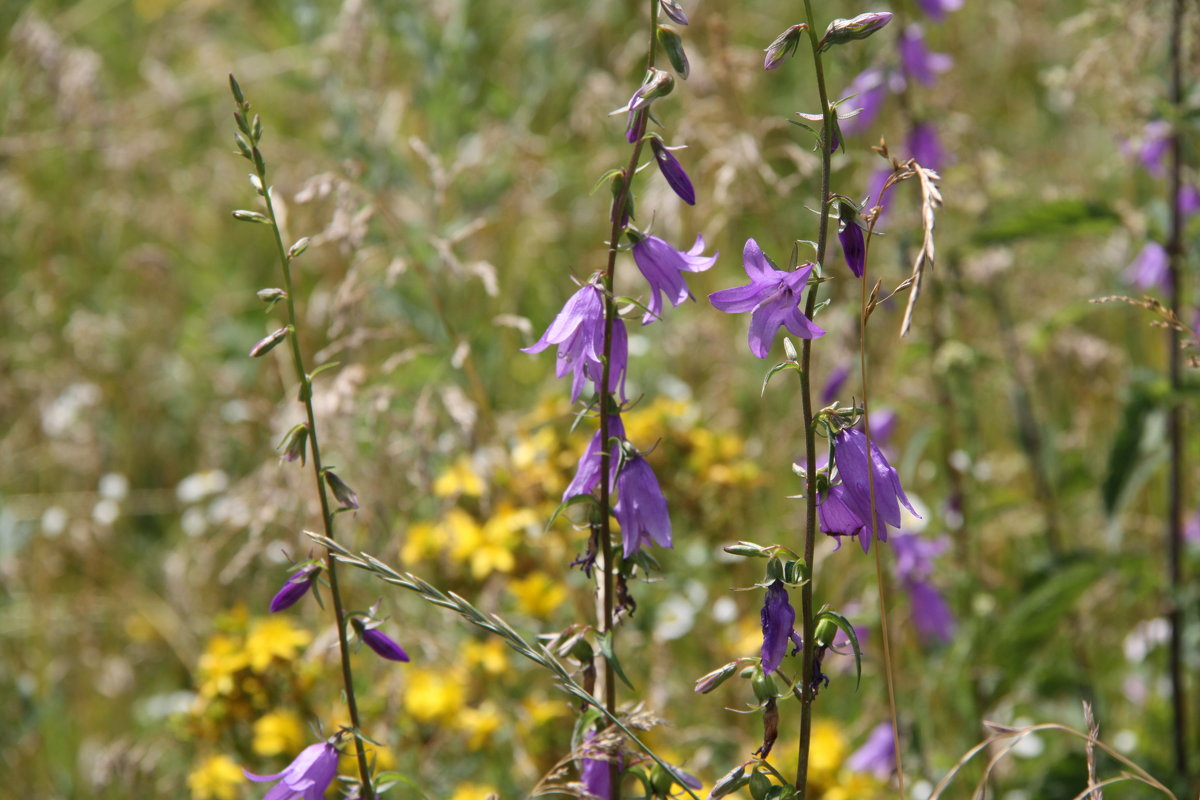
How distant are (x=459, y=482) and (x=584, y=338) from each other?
157cm

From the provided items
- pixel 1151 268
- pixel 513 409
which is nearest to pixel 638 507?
pixel 1151 268

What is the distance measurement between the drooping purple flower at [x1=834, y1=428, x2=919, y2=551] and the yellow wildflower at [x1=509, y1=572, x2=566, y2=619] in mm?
1452

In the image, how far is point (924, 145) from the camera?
286 centimetres

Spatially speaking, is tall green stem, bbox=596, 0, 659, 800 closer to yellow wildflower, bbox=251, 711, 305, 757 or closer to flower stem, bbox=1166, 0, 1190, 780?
yellow wildflower, bbox=251, 711, 305, 757

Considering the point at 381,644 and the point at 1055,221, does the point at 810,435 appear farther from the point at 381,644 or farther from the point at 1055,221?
the point at 1055,221

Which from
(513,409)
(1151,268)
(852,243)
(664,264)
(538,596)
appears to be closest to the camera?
(852,243)

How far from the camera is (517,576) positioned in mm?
2971

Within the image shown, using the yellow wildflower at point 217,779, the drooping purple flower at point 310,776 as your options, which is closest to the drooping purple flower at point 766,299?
the drooping purple flower at point 310,776

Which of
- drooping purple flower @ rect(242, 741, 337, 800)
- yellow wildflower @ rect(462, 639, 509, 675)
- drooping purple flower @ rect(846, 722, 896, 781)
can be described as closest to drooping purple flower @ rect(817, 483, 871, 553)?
drooping purple flower @ rect(242, 741, 337, 800)

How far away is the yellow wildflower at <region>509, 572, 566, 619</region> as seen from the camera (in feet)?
8.86

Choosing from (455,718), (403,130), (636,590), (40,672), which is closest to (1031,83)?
(403,130)

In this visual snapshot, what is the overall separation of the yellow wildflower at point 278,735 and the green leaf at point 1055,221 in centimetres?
194

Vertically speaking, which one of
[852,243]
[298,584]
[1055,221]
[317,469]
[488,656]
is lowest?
[488,656]

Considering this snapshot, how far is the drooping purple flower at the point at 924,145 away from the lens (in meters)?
2.85
